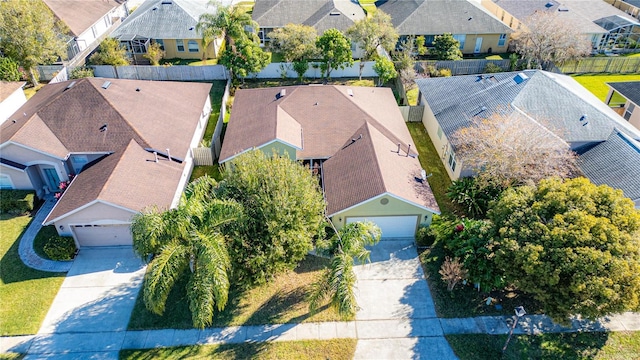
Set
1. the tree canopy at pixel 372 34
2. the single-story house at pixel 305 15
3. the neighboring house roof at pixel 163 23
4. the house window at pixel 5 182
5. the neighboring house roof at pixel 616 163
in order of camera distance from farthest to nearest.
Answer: the single-story house at pixel 305 15
the neighboring house roof at pixel 163 23
the tree canopy at pixel 372 34
the house window at pixel 5 182
the neighboring house roof at pixel 616 163

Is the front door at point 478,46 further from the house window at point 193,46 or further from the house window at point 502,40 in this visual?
the house window at point 193,46

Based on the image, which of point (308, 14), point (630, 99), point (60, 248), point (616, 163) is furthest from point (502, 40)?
point (60, 248)

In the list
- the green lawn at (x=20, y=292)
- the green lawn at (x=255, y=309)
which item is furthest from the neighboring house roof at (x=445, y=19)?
the green lawn at (x=20, y=292)

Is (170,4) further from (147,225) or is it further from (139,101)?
(147,225)

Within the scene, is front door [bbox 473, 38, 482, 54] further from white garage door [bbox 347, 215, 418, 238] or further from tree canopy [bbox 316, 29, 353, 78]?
white garage door [bbox 347, 215, 418, 238]

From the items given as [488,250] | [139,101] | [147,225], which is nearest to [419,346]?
[488,250]

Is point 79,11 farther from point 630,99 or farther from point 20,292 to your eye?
point 630,99
